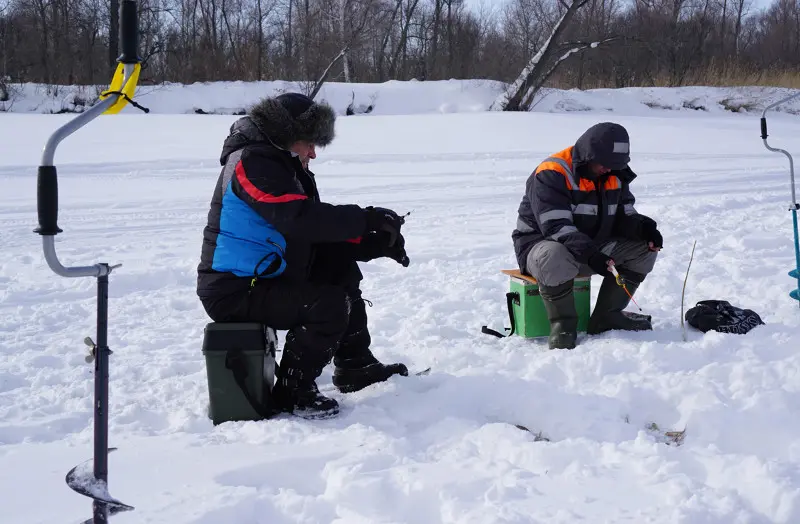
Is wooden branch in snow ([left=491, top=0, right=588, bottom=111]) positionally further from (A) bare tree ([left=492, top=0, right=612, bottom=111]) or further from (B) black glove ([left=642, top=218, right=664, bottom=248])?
(B) black glove ([left=642, top=218, right=664, bottom=248])

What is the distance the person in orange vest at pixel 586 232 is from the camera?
3621 millimetres

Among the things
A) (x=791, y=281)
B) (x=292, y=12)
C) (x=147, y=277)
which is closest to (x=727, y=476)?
(x=791, y=281)

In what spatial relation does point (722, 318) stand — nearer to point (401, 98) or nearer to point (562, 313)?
point (562, 313)

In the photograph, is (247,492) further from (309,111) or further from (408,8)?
(408,8)

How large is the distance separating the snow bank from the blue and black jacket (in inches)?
580

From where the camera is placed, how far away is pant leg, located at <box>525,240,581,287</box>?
3633 millimetres

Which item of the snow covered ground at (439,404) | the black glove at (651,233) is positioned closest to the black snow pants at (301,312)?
the snow covered ground at (439,404)

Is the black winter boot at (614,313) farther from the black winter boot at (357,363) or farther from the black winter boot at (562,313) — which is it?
the black winter boot at (357,363)

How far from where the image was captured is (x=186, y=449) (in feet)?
8.67

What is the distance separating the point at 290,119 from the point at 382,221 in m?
0.52

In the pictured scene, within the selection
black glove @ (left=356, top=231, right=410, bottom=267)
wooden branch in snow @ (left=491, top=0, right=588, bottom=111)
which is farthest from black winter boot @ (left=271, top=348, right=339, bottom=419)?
wooden branch in snow @ (left=491, top=0, right=588, bottom=111)

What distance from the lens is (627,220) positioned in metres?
3.90

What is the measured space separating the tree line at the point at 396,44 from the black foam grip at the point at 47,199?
1724 cm

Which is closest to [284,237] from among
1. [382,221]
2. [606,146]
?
[382,221]
